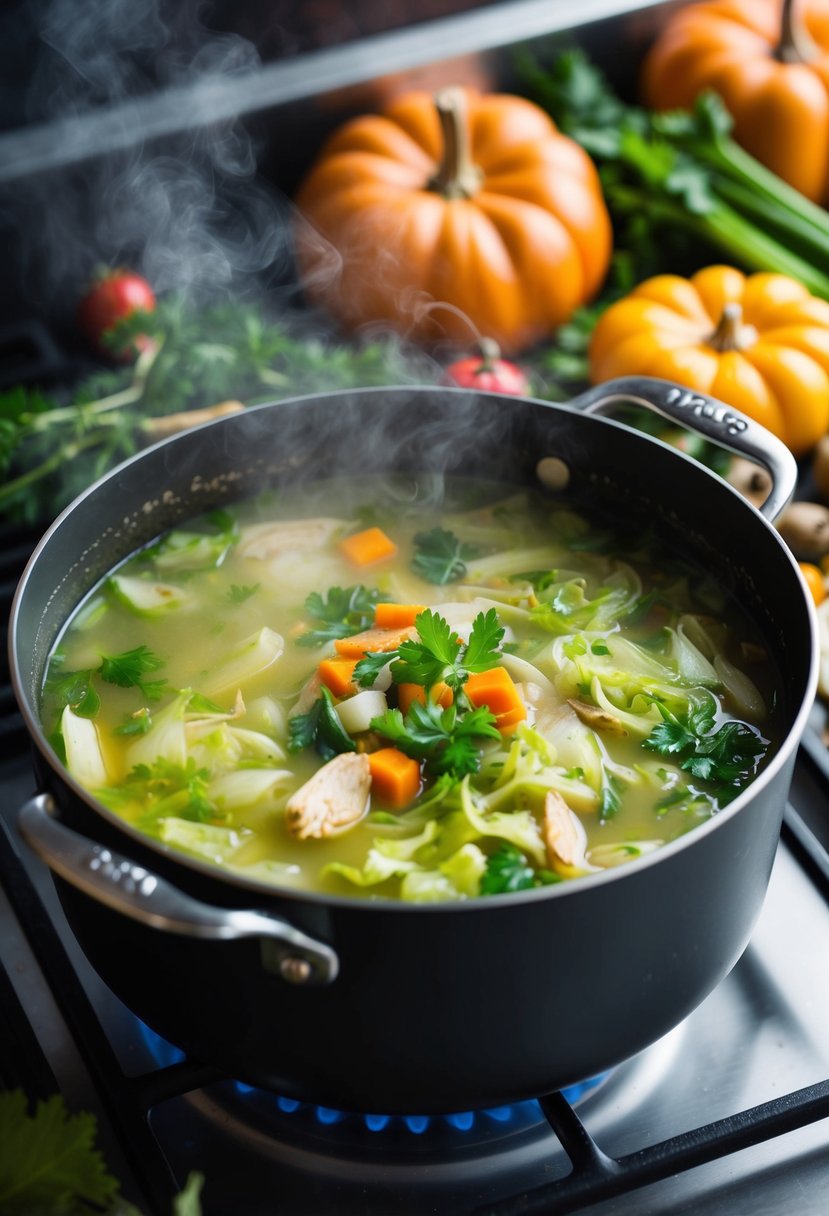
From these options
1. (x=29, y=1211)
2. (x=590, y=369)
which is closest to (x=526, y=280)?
(x=590, y=369)

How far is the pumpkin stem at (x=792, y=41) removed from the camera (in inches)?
108

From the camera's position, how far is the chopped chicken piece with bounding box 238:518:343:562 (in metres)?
1.93

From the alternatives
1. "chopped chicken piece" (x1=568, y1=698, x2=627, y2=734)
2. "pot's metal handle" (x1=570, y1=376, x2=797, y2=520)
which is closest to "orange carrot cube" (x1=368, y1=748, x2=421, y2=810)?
"chopped chicken piece" (x1=568, y1=698, x2=627, y2=734)

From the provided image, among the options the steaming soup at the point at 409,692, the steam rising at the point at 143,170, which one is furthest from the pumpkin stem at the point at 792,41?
the steaming soup at the point at 409,692

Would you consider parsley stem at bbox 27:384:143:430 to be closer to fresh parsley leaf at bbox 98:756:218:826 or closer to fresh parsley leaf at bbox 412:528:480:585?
fresh parsley leaf at bbox 412:528:480:585

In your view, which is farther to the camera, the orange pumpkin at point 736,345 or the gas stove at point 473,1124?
the orange pumpkin at point 736,345

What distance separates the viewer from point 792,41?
2750 mm

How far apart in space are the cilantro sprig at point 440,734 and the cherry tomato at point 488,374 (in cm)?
94

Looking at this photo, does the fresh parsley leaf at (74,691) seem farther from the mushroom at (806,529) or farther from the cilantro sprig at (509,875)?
the mushroom at (806,529)

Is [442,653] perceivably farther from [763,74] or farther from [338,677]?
[763,74]

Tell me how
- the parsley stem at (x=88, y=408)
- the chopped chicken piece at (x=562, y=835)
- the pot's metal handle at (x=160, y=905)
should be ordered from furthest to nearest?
the parsley stem at (x=88, y=408)
the chopped chicken piece at (x=562, y=835)
the pot's metal handle at (x=160, y=905)

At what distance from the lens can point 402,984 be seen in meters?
1.13

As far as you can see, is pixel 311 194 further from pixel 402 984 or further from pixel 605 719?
pixel 402 984

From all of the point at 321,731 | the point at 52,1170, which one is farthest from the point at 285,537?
the point at 52,1170
